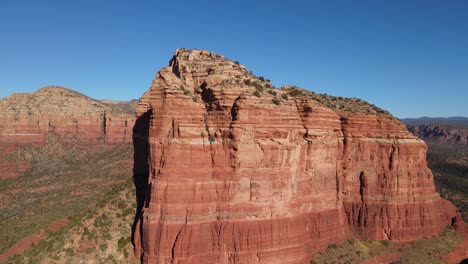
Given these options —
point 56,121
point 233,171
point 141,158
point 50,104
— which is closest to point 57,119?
point 56,121

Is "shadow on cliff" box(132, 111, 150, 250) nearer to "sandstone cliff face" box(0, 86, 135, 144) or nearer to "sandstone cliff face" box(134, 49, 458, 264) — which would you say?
Result: "sandstone cliff face" box(134, 49, 458, 264)

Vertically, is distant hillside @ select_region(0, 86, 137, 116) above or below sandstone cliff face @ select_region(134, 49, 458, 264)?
above

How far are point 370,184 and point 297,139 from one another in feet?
47.9

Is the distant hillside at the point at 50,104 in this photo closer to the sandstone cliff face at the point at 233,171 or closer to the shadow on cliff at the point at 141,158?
the shadow on cliff at the point at 141,158

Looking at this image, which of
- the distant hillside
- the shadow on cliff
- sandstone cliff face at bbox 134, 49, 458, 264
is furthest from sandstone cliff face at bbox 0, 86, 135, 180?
sandstone cliff face at bbox 134, 49, 458, 264

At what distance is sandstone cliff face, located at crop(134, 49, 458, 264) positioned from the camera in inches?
1243

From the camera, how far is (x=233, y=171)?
32625 mm

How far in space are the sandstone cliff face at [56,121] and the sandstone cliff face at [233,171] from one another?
84955mm

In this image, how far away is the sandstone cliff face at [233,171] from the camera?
Answer: 31578 mm

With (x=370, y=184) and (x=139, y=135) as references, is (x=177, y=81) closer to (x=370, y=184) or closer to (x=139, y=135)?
(x=139, y=135)

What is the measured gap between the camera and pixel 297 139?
3678cm

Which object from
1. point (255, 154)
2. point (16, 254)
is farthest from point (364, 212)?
point (16, 254)

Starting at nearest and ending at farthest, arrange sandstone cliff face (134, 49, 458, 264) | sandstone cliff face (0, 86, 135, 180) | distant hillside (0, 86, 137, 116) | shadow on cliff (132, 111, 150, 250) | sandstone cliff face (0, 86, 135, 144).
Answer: sandstone cliff face (134, 49, 458, 264)
shadow on cliff (132, 111, 150, 250)
sandstone cliff face (0, 86, 135, 180)
sandstone cliff face (0, 86, 135, 144)
distant hillside (0, 86, 137, 116)

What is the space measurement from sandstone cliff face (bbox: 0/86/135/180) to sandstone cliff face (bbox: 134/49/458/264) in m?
85.0
